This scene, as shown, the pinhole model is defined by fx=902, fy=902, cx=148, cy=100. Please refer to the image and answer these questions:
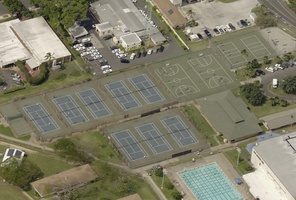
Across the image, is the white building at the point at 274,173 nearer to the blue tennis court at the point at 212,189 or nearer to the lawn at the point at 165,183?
the blue tennis court at the point at 212,189

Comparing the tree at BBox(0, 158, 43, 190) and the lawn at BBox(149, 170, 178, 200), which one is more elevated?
the tree at BBox(0, 158, 43, 190)

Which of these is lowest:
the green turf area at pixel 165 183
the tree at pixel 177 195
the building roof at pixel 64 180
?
the tree at pixel 177 195

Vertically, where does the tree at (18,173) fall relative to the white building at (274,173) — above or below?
above

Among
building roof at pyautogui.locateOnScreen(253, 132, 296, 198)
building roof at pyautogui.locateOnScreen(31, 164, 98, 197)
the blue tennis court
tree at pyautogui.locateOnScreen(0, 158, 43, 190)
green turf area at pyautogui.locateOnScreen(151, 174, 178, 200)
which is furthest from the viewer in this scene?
the blue tennis court

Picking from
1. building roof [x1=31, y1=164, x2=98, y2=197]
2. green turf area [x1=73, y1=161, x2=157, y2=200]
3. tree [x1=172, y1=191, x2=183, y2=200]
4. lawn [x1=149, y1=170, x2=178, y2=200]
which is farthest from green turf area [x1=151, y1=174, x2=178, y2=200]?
building roof [x1=31, y1=164, x2=98, y2=197]

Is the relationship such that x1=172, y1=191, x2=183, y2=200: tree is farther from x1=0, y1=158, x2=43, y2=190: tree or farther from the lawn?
x1=0, y1=158, x2=43, y2=190: tree

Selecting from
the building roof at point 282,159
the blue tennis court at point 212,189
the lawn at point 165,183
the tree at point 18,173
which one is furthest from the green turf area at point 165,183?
the tree at point 18,173

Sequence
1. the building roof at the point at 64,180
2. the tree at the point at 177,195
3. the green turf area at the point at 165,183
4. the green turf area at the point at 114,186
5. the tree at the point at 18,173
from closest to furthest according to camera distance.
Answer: the building roof at the point at 64,180 < the tree at the point at 18,173 < the tree at the point at 177,195 < the green turf area at the point at 114,186 < the green turf area at the point at 165,183
